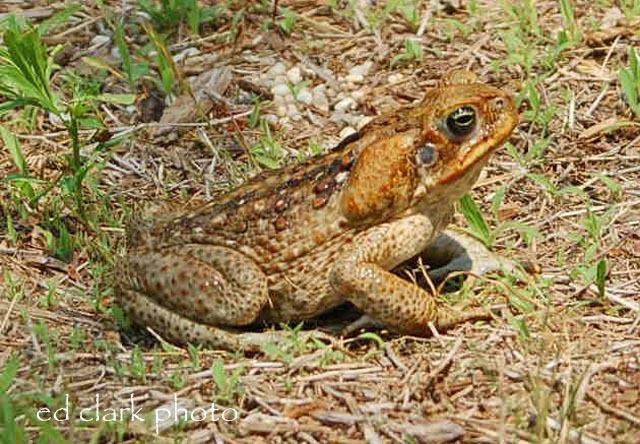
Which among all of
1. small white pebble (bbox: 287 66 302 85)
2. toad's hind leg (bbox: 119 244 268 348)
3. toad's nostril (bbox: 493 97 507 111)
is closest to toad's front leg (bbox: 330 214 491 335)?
toad's hind leg (bbox: 119 244 268 348)

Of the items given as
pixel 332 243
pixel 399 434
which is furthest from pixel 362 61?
pixel 399 434

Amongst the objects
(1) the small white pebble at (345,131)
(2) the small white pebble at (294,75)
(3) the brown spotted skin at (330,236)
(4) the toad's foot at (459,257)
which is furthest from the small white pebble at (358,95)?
(3) the brown spotted skin at (330,236)

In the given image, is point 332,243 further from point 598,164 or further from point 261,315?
point 598,164

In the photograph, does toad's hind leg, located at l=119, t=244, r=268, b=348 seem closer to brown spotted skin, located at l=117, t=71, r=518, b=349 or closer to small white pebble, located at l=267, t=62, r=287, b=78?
brown spotted skin, located at l=117, t=71, r=518, b=349

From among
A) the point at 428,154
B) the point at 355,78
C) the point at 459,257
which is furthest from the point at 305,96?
the point at 428,154

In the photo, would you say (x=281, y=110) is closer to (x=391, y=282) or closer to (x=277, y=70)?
(x=277, y=70)

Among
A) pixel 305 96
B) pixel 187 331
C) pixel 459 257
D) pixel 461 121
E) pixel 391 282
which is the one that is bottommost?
pixel 187 331

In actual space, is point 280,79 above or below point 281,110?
above

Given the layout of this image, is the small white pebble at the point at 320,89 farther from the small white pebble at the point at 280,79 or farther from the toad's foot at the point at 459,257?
the toad's foot at the point at 459,257
